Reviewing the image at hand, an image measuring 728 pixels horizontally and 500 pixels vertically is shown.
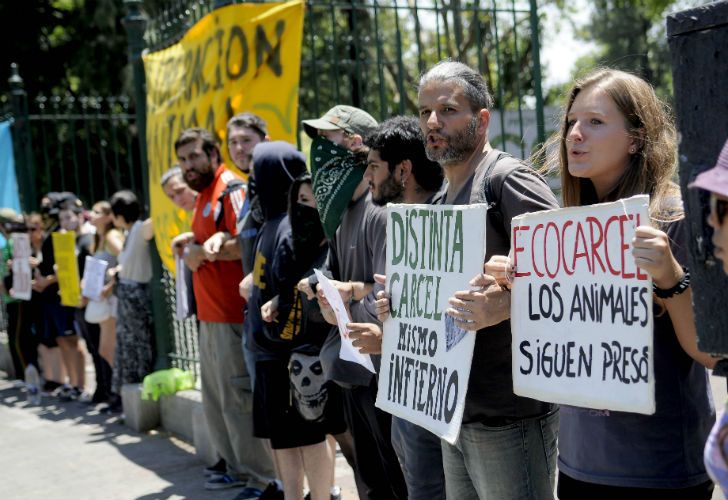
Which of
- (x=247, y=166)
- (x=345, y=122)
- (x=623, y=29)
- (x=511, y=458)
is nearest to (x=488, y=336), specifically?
(x=511, y=458)

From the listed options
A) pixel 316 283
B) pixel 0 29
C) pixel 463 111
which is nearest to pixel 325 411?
pixel 316 283

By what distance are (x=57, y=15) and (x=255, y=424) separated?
19673 mm

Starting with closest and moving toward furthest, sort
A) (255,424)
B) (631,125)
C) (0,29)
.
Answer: (631,125) < (255,424) < (0,29)

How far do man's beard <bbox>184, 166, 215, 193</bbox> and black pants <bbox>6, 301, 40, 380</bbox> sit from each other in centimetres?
524

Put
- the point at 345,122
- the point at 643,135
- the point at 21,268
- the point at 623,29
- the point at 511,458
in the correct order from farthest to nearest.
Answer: the point at 623,29
the point at 21,268
the point at 345,122
the point at 511,458
the point at 643,135

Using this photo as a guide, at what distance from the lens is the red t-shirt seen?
5672 millimetres

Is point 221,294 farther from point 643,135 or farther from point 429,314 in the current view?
point 643,135

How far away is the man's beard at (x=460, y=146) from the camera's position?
10.3ft

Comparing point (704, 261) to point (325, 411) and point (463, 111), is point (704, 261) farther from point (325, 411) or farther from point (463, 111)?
point (325, 411)

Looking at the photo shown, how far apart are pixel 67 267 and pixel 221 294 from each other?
4.08 m

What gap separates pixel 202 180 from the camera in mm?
5766

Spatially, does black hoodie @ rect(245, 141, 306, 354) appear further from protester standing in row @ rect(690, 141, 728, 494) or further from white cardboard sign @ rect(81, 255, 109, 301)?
white cardboard sign @ rect(81, 255, 109, 301)

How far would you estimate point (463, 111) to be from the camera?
3176mm

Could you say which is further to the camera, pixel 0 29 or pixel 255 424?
pixel 0 29
